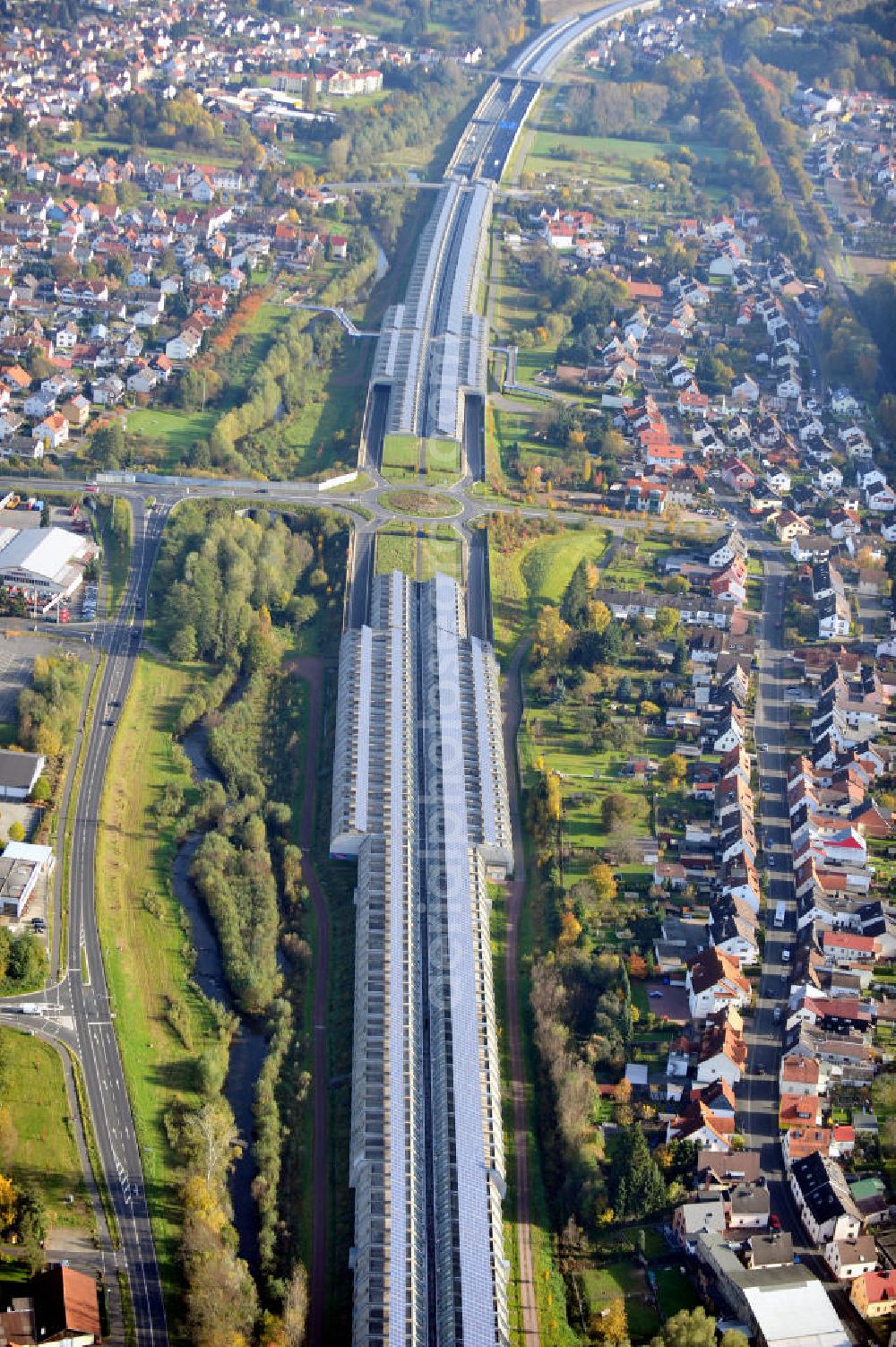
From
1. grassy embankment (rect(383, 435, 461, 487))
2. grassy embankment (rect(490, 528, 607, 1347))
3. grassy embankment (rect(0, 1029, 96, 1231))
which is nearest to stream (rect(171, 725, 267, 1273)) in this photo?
grassy embankment (rect(0, 1029, 96, 1231))

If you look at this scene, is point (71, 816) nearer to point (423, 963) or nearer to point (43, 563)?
point (423, 963)

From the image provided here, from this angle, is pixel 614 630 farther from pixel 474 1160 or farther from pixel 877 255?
pixel 877 255

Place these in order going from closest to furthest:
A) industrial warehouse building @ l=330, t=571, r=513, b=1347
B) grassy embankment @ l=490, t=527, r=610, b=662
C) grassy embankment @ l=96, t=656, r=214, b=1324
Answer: industrial warehouse building @ l=330, t=571, r=513, b=1347 → grassy embankment @ l=96, t=656, r=214, b=1324 → grassy embankment @ l=490, t=527, r=610, b=662

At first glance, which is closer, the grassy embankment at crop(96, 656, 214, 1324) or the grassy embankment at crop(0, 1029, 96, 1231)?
the grassy embankment at crop(0, 1029, 96, 1231)

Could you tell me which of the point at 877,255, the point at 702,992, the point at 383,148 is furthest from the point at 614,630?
the point at 383,148

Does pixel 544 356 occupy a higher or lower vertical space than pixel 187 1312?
higher

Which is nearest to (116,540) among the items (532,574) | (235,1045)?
(532,574)

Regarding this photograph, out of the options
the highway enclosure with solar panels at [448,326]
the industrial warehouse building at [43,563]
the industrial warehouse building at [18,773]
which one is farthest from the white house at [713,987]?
the highway enclosure with solar panels at [448,326]

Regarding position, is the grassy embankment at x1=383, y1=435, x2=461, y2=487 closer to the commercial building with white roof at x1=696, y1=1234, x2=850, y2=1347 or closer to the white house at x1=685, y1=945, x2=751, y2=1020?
the white house at x1=685, y1=945, x2=751, y2=1020

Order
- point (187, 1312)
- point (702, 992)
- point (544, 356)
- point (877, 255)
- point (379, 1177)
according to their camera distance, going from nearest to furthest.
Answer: point (187, 1312)
point (379, 1177)
point (702, 992)
point (544, 356)
point (877, 255)
